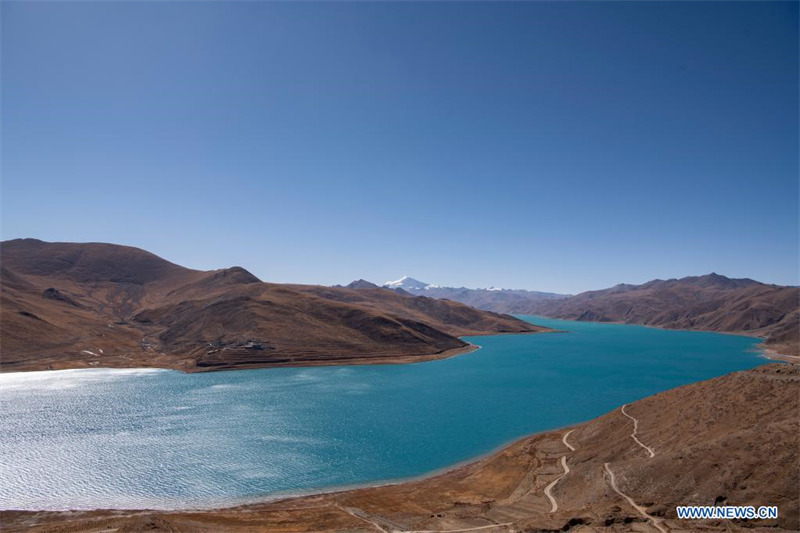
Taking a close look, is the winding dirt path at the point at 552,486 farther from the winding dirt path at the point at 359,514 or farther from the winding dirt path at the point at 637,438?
the winding dirt path at the point at 359,514

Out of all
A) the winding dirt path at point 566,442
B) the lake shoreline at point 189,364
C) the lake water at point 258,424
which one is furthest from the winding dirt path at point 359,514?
the lake shoreline at point 189,364

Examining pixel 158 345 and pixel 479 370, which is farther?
pixel 158 345

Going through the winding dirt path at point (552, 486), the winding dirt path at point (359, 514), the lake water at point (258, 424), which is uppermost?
the winding dirt path at point (552, 486)

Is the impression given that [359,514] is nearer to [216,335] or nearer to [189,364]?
[189,364]

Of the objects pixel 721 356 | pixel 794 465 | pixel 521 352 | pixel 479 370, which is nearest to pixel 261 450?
pixel 794 465

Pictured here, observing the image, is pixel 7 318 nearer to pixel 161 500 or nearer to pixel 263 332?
pixel 263 332

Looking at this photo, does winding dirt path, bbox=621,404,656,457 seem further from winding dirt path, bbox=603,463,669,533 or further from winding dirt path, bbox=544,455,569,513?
winding dirt path, bbox=544,455,569,513

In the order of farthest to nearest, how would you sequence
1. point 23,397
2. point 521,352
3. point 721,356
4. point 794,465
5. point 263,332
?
point 521,352
point 721,356
point 263,332
point 23,397
point 794,465
